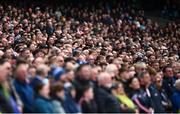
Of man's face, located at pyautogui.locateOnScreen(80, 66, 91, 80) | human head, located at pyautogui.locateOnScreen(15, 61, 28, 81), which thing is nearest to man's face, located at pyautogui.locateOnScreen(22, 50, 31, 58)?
man's face, located at pyautogui.locateOnScreen(80, 66, 91, 80)

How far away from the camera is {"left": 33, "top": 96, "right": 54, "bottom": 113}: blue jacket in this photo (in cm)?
784

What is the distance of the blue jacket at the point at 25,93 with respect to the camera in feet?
26.6

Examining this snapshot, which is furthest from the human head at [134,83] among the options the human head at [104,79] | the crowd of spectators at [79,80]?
the human head at [104,79]

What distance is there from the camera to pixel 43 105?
7.85 m

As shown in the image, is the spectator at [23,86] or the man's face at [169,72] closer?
the spectator at [23,86]

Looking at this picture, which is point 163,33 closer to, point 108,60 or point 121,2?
point 121,2

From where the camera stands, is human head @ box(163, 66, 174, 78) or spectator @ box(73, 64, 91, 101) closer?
spectator @ box(73, 64, 91, 101)

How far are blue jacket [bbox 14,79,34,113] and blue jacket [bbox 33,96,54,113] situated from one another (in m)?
0.23

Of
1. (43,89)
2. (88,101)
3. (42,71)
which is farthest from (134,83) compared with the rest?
(43,89)

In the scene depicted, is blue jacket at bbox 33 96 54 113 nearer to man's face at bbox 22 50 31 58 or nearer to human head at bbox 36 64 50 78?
human head at bbox 36 64 50 78

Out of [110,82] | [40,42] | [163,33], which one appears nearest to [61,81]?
[110,82]

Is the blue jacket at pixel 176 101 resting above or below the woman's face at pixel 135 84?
below

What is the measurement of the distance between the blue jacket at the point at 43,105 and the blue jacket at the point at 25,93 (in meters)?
0.23

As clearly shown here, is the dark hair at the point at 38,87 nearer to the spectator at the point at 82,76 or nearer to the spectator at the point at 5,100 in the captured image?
the spectator at the point at 5,100
